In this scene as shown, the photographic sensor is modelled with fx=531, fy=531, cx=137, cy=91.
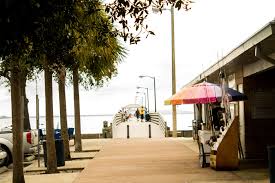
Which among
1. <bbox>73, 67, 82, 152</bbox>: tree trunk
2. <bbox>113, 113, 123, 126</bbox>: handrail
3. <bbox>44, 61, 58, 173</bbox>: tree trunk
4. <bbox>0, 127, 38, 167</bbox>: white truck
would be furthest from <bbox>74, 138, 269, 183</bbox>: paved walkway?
<bbox>113, 113, 123, 126</bbox>: handrail

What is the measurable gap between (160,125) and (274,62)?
31.8 meters

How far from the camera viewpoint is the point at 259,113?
16953 mm

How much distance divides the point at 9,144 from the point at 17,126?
7048 mm

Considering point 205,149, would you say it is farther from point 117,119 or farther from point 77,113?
point 117,119

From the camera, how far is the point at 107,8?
20.6 feet

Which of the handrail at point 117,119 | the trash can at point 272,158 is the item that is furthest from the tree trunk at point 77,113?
the handrail at point 117,119

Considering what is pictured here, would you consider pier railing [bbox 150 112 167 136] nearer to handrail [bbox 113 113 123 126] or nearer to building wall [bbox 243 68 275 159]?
handrail [bbox 113 113 123 126]

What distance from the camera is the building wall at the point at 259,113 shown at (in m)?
16.8

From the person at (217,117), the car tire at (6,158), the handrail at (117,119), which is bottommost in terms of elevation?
the car tire at (6,158)

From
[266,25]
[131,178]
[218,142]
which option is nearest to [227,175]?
[218,142]

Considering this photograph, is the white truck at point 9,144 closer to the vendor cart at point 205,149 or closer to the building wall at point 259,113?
the vendor cart at point 205,149

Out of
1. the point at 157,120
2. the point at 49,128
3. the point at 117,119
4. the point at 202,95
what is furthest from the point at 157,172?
the point at 117,119

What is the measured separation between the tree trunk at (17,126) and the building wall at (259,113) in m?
7.76

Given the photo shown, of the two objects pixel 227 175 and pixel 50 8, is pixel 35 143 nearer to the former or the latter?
pixel 227 175
